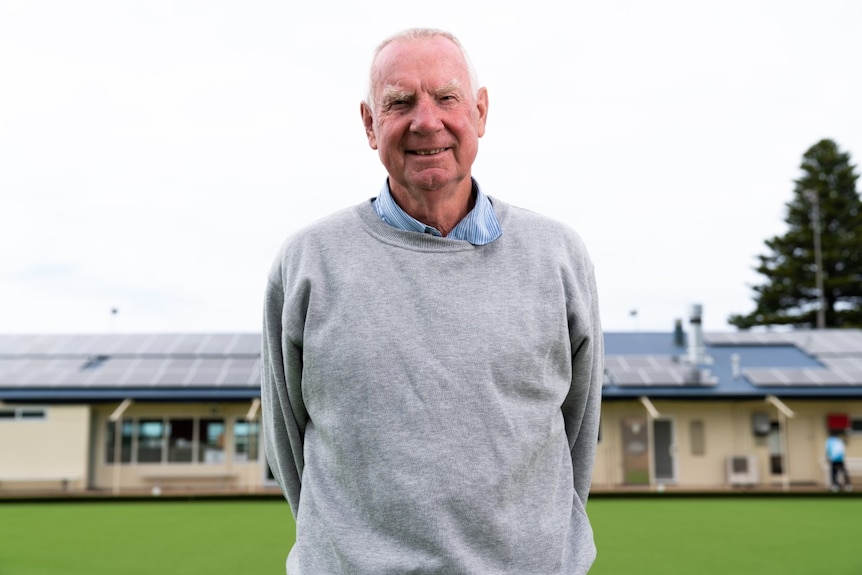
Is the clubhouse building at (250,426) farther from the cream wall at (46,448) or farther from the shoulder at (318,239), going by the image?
the shoulder at (318,239)

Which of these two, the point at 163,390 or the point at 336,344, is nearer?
the point at 336,344

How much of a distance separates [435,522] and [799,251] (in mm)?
46175

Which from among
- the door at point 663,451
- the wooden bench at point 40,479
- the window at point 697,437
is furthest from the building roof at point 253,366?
the wooden bench at point 40,479

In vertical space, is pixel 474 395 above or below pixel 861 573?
above

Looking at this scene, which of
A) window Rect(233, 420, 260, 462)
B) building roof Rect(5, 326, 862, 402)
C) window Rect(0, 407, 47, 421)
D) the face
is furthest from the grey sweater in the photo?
window Rect(0, 407, 47, 421)

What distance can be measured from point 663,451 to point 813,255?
22524mm

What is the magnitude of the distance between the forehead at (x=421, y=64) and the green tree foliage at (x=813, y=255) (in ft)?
143

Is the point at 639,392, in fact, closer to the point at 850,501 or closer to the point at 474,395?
the point at 850,501

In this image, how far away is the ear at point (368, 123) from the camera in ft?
6.43

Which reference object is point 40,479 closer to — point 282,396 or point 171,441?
point 171,441

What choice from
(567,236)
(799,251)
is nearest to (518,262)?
(567,236)

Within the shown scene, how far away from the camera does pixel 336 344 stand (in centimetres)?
175

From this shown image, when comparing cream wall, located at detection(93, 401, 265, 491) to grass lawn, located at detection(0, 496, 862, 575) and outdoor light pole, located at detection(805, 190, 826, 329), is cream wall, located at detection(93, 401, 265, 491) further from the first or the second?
outdoor light pole, located at detection(805, 190, 826, 329)

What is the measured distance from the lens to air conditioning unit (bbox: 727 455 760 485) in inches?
942
